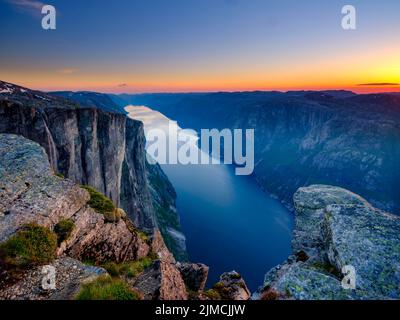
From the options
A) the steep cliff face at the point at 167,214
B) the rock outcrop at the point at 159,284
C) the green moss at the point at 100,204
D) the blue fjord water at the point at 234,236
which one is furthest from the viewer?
the blue fjord water at the point at 234,236

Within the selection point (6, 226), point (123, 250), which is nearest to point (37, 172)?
point (6, 226)

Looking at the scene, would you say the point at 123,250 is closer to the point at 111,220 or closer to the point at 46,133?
the point at 111,220

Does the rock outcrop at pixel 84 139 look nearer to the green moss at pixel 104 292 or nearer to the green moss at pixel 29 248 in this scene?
the green moss at pixel 29 248

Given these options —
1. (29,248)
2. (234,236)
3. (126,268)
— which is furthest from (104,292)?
(234,236)

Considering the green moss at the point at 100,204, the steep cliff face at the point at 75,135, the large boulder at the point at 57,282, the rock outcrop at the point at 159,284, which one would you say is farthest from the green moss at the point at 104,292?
the steep cliff face at the point at 75,135

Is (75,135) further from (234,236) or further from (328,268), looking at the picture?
(234,236)
